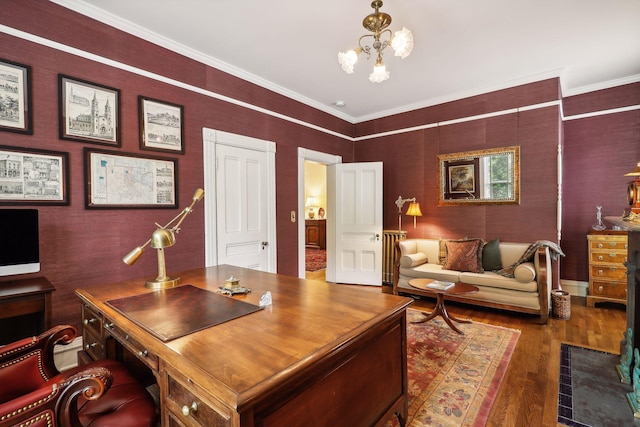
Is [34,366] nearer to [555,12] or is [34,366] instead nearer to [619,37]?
[555,12]

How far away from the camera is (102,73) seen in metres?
2.56

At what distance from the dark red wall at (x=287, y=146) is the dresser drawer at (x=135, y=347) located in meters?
1.36

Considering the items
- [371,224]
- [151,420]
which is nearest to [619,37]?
[371,224]

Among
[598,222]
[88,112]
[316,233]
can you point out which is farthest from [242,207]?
[316,233]

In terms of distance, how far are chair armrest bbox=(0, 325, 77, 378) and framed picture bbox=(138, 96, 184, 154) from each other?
186 cm

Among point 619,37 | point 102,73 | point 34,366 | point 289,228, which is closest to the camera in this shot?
point 34,366

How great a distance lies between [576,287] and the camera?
170 inches

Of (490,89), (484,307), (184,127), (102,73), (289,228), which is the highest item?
(490,89)

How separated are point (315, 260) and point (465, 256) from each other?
4061 mm

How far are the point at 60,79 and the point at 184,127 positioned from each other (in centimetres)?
100

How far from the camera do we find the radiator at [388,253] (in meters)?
5.11

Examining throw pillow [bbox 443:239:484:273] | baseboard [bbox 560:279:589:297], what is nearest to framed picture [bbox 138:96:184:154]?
throw pillow [bbox 443:239:484:273]

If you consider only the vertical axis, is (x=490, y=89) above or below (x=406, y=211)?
above

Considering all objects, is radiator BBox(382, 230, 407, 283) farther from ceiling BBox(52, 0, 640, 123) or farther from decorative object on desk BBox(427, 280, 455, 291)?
ceiling BBox(52, 0, 640, 123)
